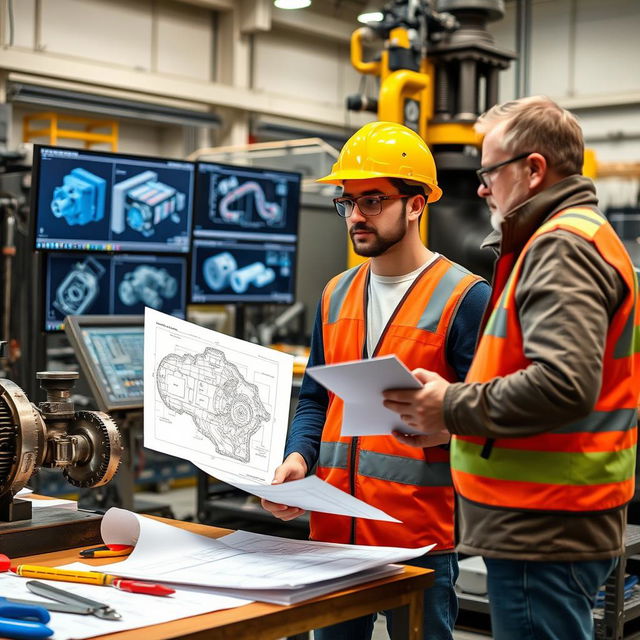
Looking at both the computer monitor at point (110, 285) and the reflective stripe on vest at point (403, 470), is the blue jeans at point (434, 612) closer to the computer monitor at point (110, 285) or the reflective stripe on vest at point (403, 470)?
the reflective stripe on vest at point (403, 470)

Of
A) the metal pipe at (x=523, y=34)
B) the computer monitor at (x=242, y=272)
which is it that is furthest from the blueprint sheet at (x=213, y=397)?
the metal pipe at (x=523, y=34)

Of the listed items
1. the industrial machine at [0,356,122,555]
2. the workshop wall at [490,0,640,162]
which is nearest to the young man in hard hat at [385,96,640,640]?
the industrial machine at [0,356,122,555]

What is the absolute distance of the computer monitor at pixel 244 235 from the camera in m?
4.59

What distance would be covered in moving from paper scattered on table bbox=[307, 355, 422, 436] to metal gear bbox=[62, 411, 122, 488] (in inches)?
17.2

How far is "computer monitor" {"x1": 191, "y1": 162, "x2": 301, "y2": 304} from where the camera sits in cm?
459

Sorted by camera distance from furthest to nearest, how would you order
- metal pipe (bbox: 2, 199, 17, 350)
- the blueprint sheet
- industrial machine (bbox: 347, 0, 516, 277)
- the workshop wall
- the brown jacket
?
the workshop wall
industrial machine (bbox: 347, 0, 516, 277)
metal pipe (bbox: 2, 199, 17, 350)
the blueprint sheet
the brown jacket

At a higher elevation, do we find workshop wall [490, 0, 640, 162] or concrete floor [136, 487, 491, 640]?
workshop wall [490, 0, 640, 162]

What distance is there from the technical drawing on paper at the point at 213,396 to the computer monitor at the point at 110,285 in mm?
2286

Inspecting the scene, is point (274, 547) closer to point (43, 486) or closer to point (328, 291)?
point (328, 291)

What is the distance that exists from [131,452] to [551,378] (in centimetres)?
276

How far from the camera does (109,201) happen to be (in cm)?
406

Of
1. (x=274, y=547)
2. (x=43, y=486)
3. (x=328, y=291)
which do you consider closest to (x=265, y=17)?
(x=43, y=486)

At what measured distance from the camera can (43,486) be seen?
565 cm

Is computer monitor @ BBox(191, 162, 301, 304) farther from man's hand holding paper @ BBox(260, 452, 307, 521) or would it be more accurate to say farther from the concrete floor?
man's hand holding paper @ BBox(260, 452, 307, 521)
